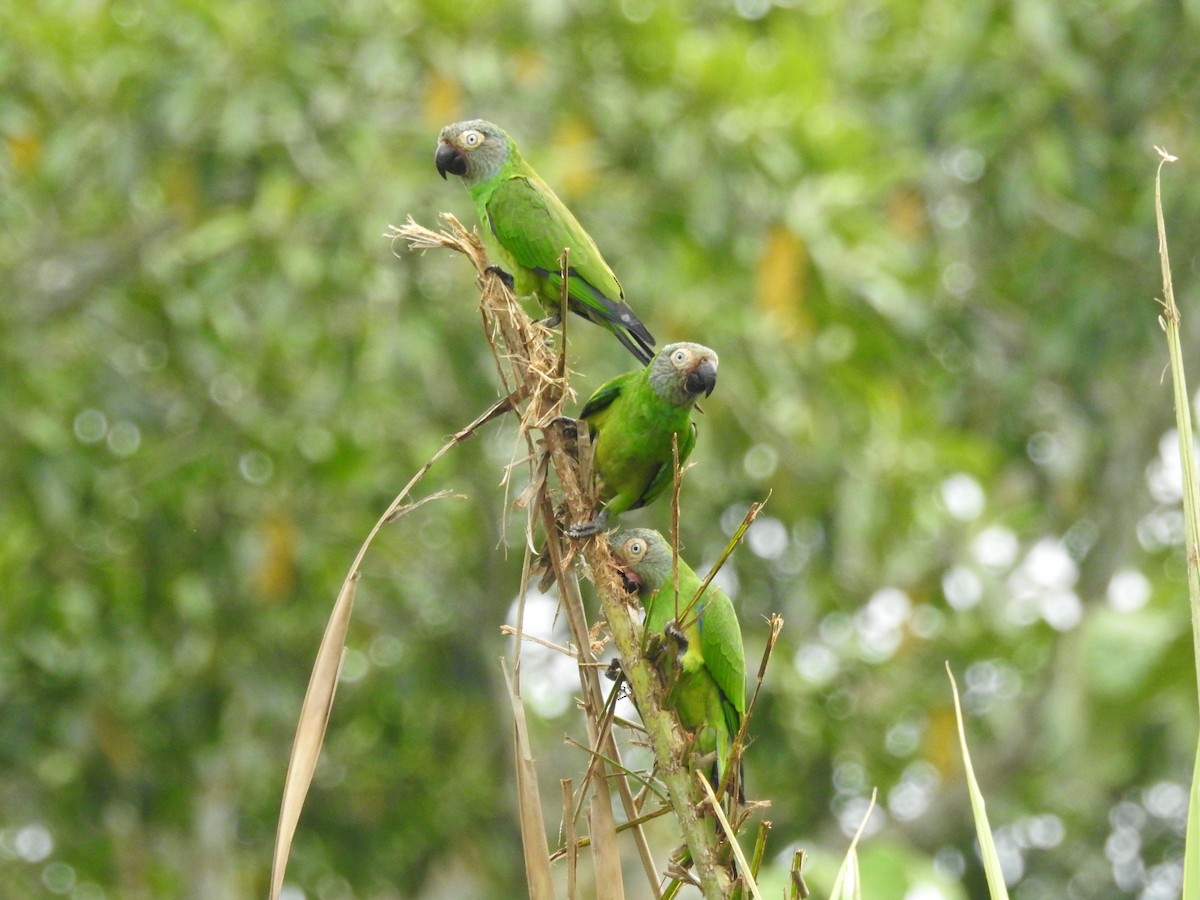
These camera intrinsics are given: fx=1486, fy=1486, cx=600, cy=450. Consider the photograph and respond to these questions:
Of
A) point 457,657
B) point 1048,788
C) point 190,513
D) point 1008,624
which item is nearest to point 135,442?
point 190,513

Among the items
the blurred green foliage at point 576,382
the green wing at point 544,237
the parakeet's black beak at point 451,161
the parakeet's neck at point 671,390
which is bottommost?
the blurred green foliage at point 576,382

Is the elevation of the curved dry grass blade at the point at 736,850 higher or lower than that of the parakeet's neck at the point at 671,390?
lower

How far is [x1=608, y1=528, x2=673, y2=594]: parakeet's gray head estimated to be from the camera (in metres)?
3.47

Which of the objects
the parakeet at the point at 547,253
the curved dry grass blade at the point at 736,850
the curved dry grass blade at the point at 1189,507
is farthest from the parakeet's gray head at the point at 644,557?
the curved dry grass blade at the point at 1189,507

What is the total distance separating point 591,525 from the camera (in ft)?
8.95

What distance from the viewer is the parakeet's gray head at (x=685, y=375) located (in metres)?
3.63

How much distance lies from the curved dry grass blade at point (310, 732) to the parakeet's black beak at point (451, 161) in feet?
7.98

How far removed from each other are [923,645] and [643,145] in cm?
373

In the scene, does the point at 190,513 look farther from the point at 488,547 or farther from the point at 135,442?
the point at 488,547

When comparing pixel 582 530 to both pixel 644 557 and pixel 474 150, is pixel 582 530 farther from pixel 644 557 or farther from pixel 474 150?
pixel 474 150

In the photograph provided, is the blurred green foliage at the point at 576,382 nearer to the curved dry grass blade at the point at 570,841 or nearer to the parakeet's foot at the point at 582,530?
the parakeet's foot at the point at 582,530

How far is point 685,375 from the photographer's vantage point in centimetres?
364

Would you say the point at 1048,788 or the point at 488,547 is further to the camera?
the point at 1048,788

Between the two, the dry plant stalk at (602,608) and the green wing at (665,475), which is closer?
the dry plant stalk at (602,608)
